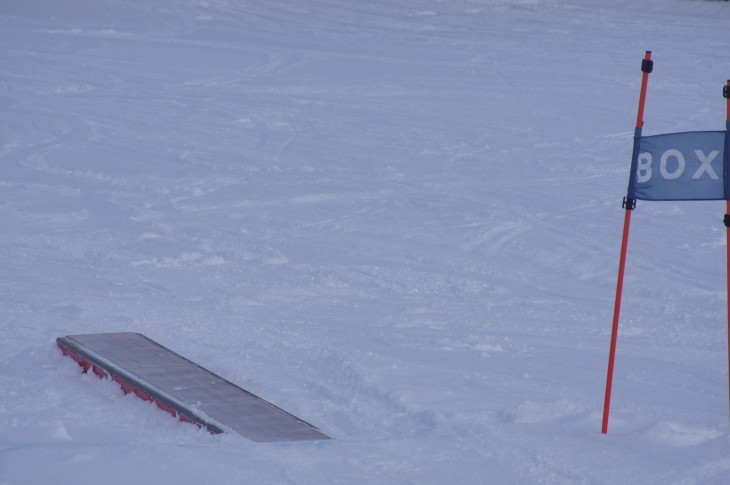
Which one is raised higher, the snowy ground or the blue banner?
the blue banner

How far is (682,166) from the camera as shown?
14.8 feet

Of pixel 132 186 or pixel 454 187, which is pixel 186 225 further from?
pixel 454 187

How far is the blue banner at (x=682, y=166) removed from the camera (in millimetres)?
4480

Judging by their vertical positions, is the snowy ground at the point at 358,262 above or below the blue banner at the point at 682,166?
below

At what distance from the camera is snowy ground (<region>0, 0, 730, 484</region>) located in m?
4.41

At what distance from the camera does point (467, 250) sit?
8.21 metres

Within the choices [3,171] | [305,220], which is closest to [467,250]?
[305,220]

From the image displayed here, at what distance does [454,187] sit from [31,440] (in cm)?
639

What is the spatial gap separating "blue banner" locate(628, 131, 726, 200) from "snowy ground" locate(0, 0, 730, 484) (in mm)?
1051

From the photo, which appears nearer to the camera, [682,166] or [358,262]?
[682,166]

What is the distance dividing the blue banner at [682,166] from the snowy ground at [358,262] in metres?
1.05

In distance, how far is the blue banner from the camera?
4.48 metres

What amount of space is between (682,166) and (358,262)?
366 cm

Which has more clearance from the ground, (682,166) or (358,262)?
(682,166)
